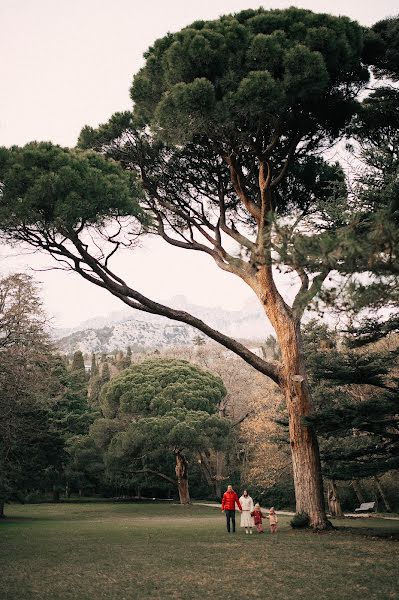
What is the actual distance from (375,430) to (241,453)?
26.2 m

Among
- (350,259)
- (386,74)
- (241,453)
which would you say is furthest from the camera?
(241,453)

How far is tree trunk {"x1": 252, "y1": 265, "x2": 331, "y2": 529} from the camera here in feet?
33.6

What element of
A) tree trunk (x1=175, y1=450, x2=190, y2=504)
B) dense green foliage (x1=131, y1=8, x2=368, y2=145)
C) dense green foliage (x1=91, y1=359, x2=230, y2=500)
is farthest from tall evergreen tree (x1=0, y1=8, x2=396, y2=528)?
tree trunk (x1=175, y1=450, x2=190, y2=504)

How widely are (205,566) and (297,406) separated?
4.11m

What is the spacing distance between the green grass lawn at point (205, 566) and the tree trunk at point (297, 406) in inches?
25.6

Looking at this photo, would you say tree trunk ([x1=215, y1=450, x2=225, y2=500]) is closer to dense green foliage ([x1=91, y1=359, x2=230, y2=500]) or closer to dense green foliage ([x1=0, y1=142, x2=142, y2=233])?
dense green foliage ([x1=91, y1=359, x2=230, y2=500])

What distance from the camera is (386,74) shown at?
10.5 metres

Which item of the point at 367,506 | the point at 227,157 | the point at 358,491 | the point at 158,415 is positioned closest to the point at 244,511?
the point at 227,157

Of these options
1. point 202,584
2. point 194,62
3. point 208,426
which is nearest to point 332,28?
point 194,62

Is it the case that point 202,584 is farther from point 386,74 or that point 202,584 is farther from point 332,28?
point 386,74

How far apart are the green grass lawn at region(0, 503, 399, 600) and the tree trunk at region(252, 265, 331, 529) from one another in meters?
0.65

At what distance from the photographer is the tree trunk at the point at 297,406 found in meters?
10.2

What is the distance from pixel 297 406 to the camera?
10.5m

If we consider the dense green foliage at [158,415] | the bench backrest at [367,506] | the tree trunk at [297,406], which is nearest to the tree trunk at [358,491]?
the bench backrest at [367,506]
